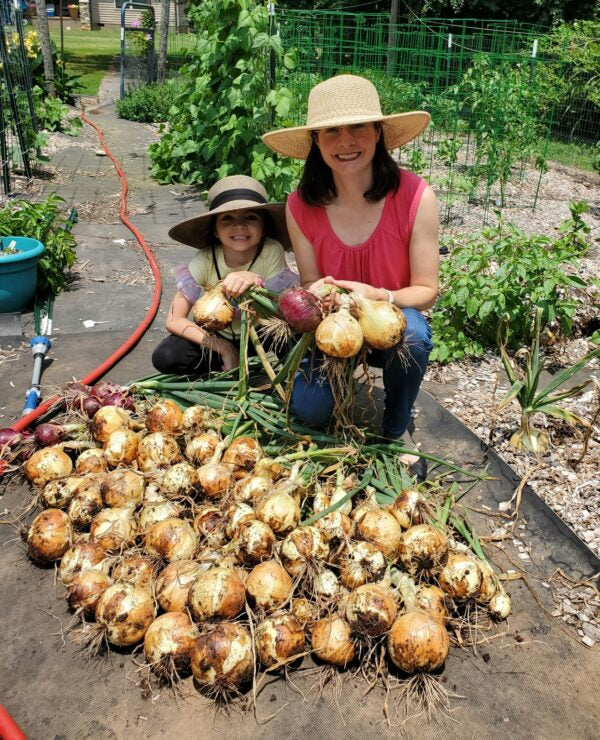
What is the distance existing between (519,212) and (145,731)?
6.26m

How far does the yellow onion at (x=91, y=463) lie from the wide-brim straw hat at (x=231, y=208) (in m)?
0.98

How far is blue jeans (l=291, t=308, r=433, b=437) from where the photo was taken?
2369 millimetres

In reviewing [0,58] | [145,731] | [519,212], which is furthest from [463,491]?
[0,58]

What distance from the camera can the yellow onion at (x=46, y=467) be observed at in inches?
91.9

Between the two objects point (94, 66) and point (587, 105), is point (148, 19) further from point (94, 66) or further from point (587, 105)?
point (587, 105)

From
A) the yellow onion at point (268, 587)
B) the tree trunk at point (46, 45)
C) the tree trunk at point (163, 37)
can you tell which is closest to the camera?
the yellow onion at point (268, 587)

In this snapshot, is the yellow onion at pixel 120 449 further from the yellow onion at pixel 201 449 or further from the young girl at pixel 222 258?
the young girl at pixel 222 258

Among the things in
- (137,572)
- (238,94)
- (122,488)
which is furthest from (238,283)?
(238,94)

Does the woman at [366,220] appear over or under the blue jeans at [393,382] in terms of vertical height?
over

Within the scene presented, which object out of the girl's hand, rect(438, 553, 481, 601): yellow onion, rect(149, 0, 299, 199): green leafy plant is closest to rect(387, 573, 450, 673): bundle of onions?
rect(438, 553, 481, 601): yellow onion

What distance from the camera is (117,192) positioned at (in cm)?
712

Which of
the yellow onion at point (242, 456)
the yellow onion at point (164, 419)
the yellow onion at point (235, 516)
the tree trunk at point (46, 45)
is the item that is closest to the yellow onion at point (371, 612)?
the yellow onion at point (235, 516)

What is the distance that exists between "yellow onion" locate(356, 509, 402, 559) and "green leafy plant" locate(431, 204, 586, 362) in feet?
5.45

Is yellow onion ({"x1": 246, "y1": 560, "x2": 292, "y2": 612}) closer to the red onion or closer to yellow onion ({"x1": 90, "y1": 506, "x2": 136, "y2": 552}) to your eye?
yellow onion ({"x1": 90, "y1": 506, "x2": 136, "y2": 552})
